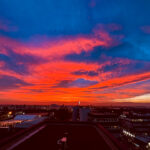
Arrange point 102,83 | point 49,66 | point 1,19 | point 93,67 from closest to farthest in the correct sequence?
point 1,19 < point 49,66 < point 93,67 < point 102,83

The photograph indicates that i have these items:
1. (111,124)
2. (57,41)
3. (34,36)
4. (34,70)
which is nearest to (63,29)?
(57,41)

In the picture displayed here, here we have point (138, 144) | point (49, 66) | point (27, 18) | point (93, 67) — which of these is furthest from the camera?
point (138, 144)

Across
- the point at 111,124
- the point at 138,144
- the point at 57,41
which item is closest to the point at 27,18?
the point at 57,41

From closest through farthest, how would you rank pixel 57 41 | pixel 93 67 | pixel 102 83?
pixel 57 41
pixel 93 67
pixel 102 83

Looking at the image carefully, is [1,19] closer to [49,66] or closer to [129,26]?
[49,66]

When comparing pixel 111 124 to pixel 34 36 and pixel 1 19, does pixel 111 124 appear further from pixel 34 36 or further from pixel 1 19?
pixel 1 19

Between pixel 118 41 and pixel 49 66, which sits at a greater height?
pixel 118 41

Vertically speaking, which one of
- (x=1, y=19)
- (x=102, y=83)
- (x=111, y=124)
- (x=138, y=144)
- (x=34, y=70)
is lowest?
(x=138, y=144)

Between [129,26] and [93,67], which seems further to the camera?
[93,67]

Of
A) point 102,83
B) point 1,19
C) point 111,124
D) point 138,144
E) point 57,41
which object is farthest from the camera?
point 111,124
